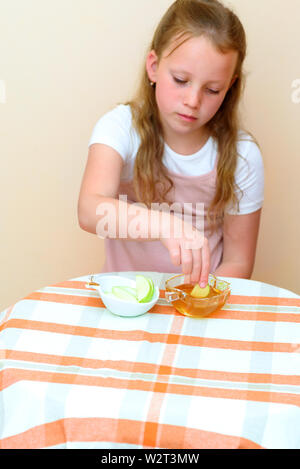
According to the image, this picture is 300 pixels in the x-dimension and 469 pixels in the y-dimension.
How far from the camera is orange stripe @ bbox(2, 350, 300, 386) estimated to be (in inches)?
30.7

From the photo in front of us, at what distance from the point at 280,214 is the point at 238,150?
0.50 metres

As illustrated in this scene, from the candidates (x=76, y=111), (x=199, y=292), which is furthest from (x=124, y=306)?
(x=76, y=111)

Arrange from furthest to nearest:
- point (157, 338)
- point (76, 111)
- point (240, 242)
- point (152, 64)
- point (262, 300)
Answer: point (76, 111), point (240, 242), point (152, 64), point (262, 300), point (157, 338)

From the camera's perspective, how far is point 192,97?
1.10 meters

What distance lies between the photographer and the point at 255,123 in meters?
1.63

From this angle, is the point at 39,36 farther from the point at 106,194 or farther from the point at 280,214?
the point at 280,214

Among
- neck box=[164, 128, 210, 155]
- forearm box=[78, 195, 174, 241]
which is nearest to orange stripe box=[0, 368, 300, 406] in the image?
forearm box=[78, 195, 174, 241]

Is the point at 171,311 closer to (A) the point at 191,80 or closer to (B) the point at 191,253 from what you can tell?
(B) the point at 191,253

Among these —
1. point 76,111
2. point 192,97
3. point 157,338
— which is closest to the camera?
point 157,338

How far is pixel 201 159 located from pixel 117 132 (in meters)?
0.21

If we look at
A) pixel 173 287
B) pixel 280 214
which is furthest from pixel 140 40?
pixel 173 287

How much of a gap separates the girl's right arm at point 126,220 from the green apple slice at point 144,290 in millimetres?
61

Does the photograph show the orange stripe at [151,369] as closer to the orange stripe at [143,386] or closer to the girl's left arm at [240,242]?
the orange stripe at [143,386]

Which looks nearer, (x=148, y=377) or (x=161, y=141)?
(x=148, y=377)
